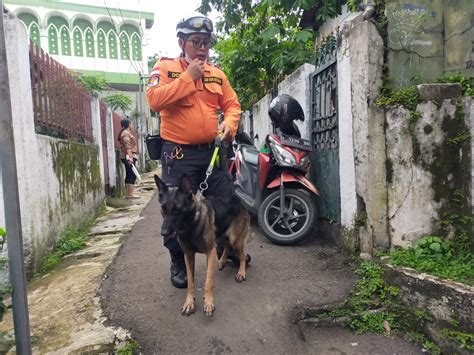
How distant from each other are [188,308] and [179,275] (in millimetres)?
→ 468

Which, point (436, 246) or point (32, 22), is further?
point (32, 22)

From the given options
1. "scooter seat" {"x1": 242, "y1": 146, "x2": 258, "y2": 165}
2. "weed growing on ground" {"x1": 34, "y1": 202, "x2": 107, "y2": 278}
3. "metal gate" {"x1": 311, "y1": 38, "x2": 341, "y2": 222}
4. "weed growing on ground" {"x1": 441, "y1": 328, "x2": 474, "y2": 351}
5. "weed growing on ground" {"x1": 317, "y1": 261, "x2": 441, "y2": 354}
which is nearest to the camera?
"weed growing on ground" {"x1": 441, "y1": 328, "x2": 474, "y2": 351}

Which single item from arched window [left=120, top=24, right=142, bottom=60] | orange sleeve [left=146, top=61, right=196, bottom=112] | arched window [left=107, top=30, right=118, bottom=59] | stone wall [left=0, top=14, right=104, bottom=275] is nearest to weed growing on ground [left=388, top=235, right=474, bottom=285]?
orange sleeve [left=146, top=61, right=196, bottom=112]

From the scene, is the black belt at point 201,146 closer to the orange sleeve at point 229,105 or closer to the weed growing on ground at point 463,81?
the orange sleeve at point 229,105

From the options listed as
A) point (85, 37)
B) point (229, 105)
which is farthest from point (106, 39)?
point (229, 105)

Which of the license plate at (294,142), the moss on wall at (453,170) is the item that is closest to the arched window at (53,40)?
the license plate at (294,142)

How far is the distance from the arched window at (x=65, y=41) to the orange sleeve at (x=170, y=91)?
77.3ft

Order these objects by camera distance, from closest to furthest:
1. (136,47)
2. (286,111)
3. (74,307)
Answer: (74,307), (286,111), (136,47)

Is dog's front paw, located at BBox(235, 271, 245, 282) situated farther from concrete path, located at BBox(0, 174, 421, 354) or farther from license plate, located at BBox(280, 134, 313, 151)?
Result: license plate, located at BBox(280, 134, 313, 151)

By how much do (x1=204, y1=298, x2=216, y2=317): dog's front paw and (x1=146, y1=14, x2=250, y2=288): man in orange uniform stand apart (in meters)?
0.45

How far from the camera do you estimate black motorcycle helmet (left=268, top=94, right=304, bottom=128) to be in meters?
4.34

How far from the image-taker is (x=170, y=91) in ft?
8.62

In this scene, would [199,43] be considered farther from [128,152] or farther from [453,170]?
[128,152]

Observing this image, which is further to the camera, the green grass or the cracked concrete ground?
the green grass
